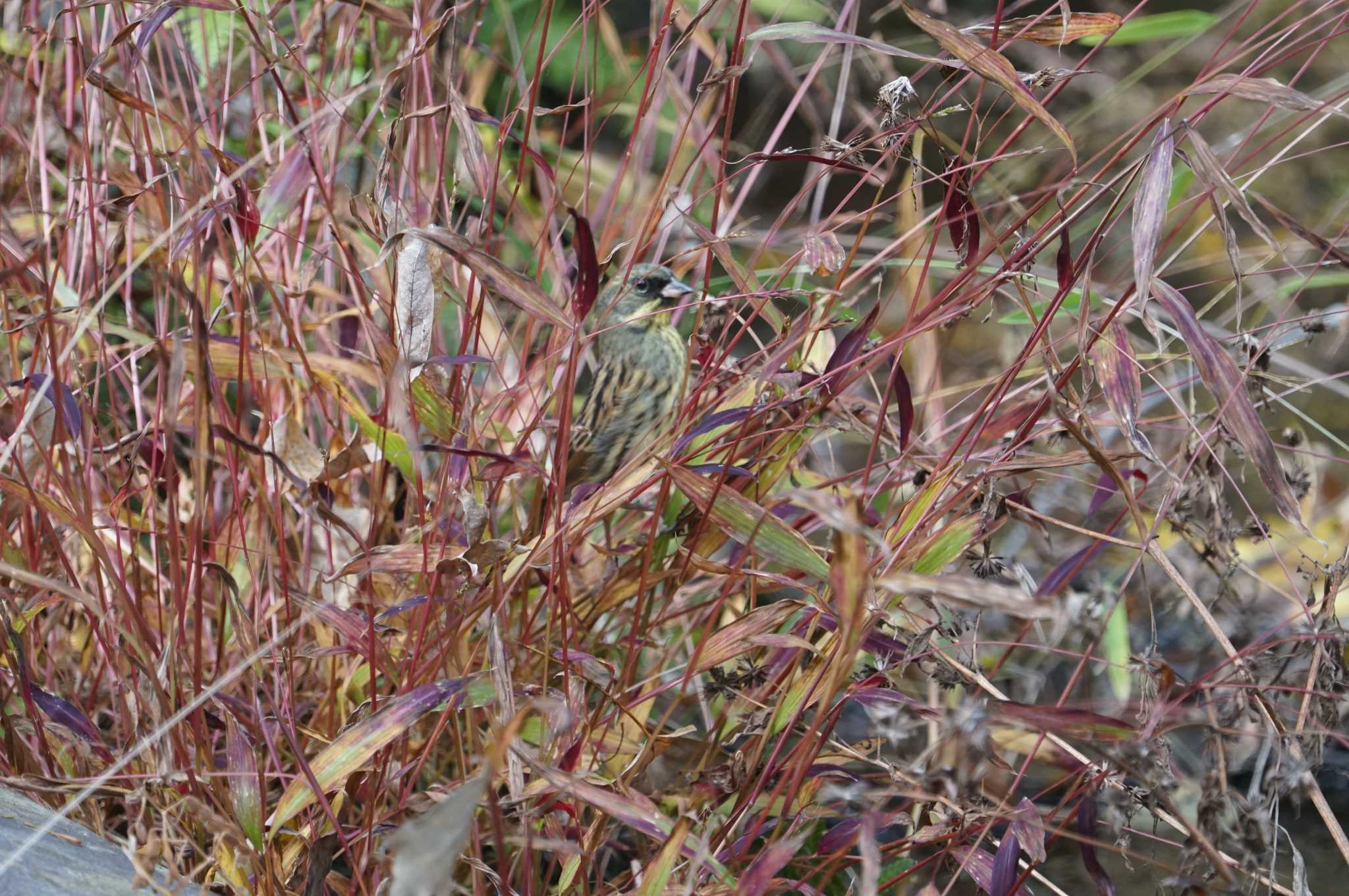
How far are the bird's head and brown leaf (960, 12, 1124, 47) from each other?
0.52 m

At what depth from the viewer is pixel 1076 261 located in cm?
107

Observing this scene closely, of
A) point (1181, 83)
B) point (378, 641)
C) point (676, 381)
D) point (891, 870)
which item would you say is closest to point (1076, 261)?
point (378, 641)

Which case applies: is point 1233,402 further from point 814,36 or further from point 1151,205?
point 814,36

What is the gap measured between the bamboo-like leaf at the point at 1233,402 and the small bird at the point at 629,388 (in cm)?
106

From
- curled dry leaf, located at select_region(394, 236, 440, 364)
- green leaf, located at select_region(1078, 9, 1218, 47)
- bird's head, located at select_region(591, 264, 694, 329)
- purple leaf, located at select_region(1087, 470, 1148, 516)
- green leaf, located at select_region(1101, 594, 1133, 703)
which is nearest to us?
curled dry leaf, located at select_region(394, 236, 440, 364)

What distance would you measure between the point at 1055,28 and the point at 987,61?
189 millimetres

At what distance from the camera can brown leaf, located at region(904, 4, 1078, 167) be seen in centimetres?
95

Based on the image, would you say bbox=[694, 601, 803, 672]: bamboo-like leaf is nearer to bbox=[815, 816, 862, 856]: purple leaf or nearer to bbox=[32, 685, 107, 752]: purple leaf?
bbox=[815, 816, 862, 856]: purple leaf

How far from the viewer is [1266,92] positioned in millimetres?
882

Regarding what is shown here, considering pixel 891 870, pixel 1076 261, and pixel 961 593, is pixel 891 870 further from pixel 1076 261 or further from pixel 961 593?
pixel 961 593

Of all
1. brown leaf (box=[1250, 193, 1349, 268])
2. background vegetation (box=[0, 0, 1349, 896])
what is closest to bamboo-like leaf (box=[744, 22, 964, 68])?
background vegetation (box=[0, 0, 1349, 896])

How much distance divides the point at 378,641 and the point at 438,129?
0.66 meters

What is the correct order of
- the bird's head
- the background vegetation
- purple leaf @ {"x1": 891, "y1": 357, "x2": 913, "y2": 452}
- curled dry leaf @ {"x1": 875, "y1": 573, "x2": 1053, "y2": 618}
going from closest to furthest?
curled dry leaf @ {"x1": 875, "y1": 573, "x2": 1053, "y2": 618} < the background vegetation < purple leaf @ {"x1": 891, "y1": 357, "x2": 913, "y2": 452} < the bird's head

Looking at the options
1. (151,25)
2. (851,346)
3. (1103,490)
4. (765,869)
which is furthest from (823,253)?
(151,25)
